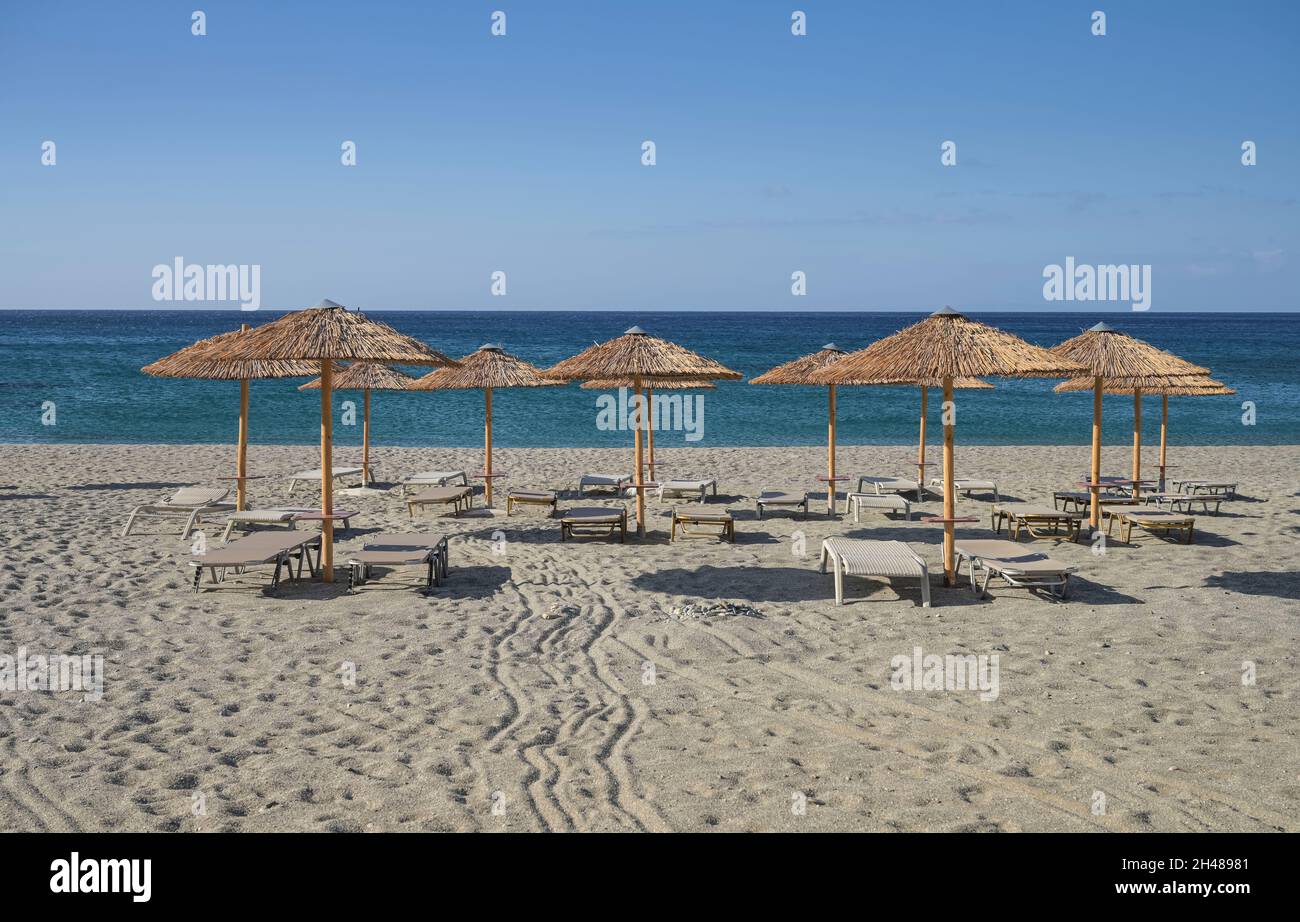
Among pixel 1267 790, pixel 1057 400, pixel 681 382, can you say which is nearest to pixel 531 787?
pixel 1267 790

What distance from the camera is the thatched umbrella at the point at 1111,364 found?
10211 mm

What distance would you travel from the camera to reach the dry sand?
4359 mm

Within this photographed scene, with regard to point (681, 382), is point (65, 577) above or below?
below

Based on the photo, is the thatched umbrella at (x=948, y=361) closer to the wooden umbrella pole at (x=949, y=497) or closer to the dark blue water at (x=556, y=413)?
the wooden umbrella pole at (x=949, y=497)

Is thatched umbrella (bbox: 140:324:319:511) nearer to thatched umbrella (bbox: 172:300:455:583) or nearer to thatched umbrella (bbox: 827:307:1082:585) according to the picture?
thatched umbrella (bbox: 172:300:455:583)

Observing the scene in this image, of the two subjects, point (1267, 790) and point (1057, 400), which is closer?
point (1267, 790)

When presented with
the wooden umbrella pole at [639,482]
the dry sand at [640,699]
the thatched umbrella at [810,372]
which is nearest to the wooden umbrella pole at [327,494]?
the dry sand at [640,699]

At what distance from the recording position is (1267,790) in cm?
450

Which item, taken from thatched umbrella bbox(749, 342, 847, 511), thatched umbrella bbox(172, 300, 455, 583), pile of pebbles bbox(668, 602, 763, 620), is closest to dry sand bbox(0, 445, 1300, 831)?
pile of pebbles bbox(668, 602, 763, 620)

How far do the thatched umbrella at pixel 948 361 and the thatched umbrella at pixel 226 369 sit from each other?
5.58 metres

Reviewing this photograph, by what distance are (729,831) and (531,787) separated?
3.28 feet
